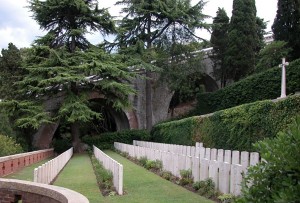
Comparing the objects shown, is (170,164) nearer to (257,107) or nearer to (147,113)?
(257,107)

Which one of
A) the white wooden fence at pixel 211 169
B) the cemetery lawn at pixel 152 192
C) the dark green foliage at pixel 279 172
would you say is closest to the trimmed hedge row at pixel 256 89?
the white wooden fence at pixel 211 169

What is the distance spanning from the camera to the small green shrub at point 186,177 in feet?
30.0

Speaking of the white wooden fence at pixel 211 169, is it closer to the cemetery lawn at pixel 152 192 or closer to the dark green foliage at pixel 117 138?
the cemetery lawn at pixel 152 192

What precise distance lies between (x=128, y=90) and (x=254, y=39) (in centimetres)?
1014

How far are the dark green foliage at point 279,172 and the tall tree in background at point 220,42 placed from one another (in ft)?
91.8

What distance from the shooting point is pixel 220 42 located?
1228 inches

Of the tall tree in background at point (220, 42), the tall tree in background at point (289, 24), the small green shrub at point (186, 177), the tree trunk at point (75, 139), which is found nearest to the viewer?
the small green shrub at point (186, 177)

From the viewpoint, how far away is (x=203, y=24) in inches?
1233

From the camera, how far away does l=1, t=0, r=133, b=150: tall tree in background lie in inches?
971

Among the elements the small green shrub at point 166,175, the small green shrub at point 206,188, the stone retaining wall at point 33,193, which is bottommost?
the small green shrub at point 166,175

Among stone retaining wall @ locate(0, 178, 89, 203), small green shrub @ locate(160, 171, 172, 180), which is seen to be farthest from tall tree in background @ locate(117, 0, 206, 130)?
stone retaining wall @ locate(0, 178, 89, 203)

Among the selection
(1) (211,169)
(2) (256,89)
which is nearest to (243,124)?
(1) (211,169)

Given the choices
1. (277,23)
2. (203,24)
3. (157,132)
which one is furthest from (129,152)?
(203,24)

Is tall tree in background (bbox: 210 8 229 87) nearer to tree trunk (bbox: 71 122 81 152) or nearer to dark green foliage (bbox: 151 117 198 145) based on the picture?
dark green foliage (bbox: 151 117 198 145)
